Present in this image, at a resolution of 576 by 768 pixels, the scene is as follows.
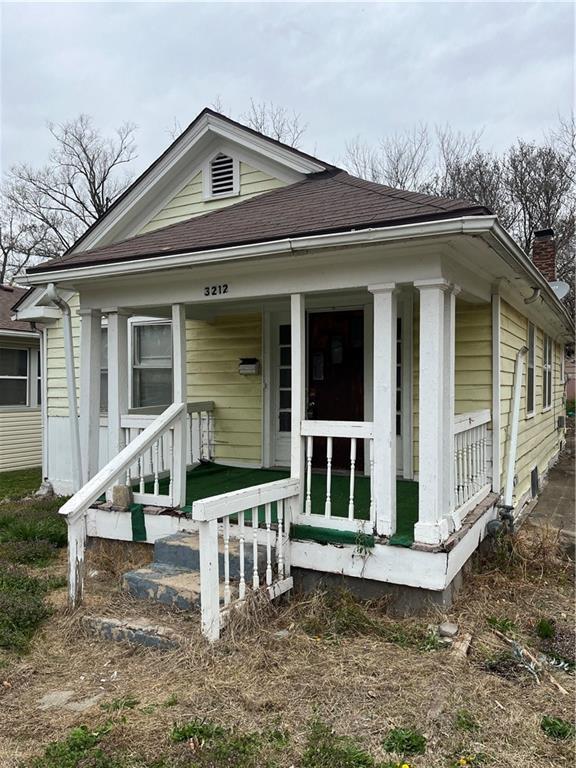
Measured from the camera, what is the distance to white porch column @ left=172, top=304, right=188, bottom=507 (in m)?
5.15

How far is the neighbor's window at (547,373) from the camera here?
10.2m

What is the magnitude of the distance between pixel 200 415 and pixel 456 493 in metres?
3.95

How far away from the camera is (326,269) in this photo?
4.59 metres

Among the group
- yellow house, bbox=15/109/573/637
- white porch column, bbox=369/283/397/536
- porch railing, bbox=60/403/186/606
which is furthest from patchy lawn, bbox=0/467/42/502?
white porch column, bbox=369/283/397/536

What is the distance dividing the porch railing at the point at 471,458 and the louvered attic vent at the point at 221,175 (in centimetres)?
463

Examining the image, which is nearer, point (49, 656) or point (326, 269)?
point (49, 656)

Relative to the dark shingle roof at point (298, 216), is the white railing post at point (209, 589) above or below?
below

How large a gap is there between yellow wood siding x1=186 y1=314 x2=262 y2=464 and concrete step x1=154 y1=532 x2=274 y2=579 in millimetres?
2815

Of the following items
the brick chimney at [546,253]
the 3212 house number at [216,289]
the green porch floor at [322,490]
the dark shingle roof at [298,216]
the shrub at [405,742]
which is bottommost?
the shrub at [405,742]

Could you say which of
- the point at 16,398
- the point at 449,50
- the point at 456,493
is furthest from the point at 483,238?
the point at 449,50

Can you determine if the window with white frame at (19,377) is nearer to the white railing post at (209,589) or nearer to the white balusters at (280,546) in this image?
the white balusters at (280,546)

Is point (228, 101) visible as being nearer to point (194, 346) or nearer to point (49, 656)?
point (194, 346)

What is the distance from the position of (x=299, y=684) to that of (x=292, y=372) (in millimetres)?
2319

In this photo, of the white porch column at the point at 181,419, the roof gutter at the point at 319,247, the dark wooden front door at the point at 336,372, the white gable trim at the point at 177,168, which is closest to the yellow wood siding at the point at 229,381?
the dark wooden front door at the point at 336,372
